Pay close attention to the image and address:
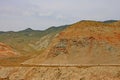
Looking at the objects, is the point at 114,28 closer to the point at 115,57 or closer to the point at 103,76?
the point at 115,57

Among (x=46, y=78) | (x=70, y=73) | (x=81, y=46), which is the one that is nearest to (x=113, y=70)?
(x=70, y=73)

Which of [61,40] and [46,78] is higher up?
[61,40]

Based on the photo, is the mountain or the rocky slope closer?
the rocky slope

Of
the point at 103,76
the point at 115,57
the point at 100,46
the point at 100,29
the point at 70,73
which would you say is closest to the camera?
the point at 103,76

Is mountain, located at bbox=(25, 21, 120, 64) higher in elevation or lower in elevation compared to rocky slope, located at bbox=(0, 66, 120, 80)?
higher

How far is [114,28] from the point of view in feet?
338

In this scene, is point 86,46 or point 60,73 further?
point 86,46

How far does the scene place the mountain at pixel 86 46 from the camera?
9050cm

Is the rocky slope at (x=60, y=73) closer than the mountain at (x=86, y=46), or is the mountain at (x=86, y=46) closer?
the rocky slope at (x=60, y=73)

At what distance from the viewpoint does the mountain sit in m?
90.5

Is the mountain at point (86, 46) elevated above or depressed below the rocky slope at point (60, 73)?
above

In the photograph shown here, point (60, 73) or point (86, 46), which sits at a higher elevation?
point (86, 46)

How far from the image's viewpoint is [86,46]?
96.4m

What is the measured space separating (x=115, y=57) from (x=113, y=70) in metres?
16.4
